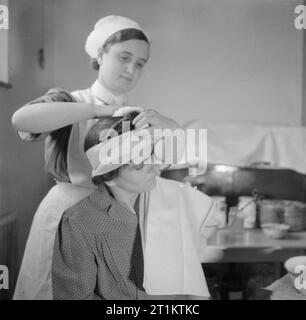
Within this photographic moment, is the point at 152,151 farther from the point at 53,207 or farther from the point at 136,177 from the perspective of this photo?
the point at 53,207

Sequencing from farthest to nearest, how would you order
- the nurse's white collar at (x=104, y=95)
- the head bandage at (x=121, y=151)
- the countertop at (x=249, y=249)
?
1. the countertop at (x=249, y=249)
2. the nurse's white collar at (x=104, y=95)
3. the head bandage at (x=121, y=151)

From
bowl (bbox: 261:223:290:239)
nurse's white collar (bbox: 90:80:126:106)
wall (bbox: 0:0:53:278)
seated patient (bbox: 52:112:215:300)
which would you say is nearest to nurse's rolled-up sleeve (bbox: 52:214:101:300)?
seated patient (bbox: 52:112:215:300)

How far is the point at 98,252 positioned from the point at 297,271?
567 mm

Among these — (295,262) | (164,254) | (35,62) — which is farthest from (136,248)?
(35,62)

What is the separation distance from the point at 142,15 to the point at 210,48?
0.23m

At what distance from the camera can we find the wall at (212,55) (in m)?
1.15

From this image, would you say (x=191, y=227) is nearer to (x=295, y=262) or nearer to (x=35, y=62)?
(x=295, y=262)

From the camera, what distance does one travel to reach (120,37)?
42.6 inches

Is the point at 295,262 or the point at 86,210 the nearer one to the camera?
the point at 86,210

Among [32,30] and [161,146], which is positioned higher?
[32,30]

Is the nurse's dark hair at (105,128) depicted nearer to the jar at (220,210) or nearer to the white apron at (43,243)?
the white apron at (43,243)

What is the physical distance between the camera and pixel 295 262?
1.18m

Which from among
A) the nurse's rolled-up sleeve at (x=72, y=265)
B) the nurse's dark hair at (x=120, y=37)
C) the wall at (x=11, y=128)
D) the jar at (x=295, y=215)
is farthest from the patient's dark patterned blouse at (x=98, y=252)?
the jar at (x=295, y=215)

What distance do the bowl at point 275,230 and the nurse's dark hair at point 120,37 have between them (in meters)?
0.71
